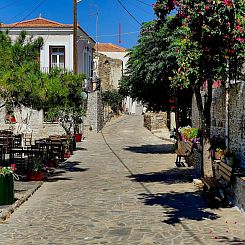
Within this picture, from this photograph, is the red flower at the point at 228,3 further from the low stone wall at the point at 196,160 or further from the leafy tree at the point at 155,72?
the leafy tree at the point at 155,72

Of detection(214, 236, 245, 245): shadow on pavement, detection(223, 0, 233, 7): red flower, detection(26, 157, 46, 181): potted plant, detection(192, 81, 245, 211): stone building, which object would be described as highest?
detection(223, 0, 233, 7): red flower

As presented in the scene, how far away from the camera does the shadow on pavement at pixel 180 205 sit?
31.8ft

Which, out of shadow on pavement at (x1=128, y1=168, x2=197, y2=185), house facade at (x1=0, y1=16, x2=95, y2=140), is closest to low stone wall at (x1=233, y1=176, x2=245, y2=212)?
shadow on pavement at (x1=128, y1=168, x2=197, y2=185)

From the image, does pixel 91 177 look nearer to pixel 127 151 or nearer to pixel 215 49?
pixel 215 49

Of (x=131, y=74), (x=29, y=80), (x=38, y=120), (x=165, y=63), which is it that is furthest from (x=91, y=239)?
(x=38, y=120)

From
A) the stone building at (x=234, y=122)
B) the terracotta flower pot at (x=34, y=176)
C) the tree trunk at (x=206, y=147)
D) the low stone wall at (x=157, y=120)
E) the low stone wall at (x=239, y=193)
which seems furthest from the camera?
the low stone wall at (x=157, y=120)

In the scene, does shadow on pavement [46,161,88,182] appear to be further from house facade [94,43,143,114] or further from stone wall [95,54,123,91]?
stone wall [95,54,123,91]

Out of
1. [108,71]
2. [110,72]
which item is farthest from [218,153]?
[110,72]

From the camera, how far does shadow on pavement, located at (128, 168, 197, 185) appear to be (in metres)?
15.0

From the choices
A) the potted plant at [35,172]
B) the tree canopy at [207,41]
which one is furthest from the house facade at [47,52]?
the tree canopy at [207,41]

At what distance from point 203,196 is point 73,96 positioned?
13.1m

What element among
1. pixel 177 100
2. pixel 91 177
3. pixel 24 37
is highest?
pixel 24 37

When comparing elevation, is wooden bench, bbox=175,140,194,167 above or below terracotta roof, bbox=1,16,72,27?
below

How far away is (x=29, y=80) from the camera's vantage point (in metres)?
13.2
